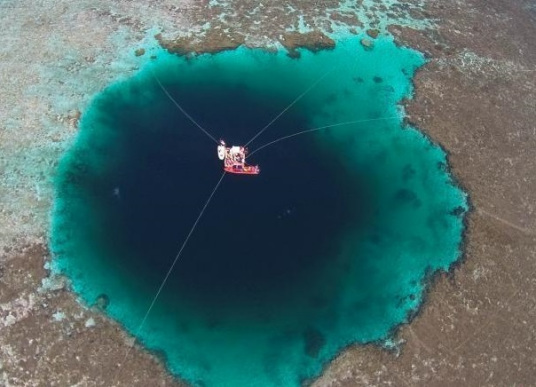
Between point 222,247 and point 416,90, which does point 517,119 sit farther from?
point 222,247

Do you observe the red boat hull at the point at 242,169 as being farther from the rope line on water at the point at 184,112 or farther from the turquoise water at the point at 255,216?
the rope line on water at the point at 184,112

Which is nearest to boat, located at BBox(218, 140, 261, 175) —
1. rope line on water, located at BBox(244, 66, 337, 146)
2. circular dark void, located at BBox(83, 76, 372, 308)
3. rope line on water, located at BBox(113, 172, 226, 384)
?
circular dark void, located at BBox(83, 76, 372, 308)

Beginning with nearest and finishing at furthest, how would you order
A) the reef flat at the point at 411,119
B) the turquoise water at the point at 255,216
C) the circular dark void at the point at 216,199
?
the reef flat at the point at 411,119 → the turquoise water at the point at 255,216 → the circular dark void at the point at 216,199

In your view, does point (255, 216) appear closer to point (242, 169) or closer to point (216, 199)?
point (216, 199)

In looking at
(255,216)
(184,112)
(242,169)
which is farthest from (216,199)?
(184,112)

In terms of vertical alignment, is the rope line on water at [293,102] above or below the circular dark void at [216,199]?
above

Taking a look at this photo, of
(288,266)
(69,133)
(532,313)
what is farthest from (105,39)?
(532,313)

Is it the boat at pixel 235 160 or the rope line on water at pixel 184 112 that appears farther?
the rope line on water at pixel 184 112

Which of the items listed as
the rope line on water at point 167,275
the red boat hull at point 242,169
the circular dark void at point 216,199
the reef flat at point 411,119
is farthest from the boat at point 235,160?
the reef flat at point 411,119
